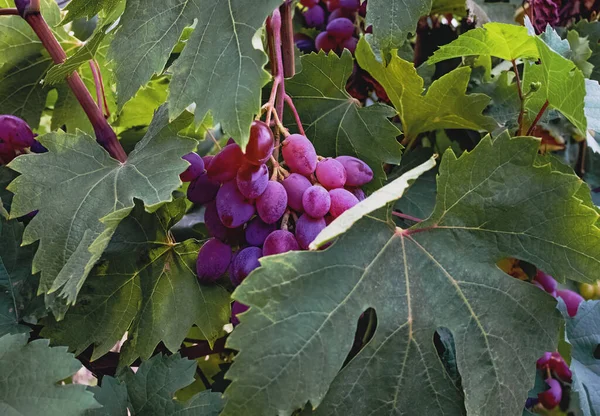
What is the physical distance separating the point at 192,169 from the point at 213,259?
0.09m

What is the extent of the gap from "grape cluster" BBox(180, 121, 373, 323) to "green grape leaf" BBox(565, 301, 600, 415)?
1.19ft

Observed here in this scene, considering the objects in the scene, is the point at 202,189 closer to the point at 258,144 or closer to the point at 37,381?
the point at 258,144

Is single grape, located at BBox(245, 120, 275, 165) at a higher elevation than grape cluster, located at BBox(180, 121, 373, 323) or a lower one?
higher

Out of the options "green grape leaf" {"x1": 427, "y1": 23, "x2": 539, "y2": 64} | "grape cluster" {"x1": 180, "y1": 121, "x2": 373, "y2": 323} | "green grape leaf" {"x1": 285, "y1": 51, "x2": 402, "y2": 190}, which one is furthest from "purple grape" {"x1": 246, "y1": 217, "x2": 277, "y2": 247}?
"green grape leaf" {"x1": 427, "y1": 23, "x2": 539, "y2": 64}

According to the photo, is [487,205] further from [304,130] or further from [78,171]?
[78,171]

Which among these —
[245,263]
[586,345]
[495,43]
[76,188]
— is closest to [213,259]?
[245,263]

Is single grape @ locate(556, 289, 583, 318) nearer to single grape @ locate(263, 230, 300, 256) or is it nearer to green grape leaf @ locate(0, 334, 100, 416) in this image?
single grape @ locate(263, 230, 300, 256)

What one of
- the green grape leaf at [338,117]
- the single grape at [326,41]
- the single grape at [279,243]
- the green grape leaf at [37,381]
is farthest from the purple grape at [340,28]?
the green grape leaf at [37,381]

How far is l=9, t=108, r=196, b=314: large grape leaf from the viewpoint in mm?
541

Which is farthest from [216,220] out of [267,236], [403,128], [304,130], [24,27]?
[24,27]

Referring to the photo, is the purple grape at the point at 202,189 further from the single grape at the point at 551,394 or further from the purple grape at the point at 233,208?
the single grape at the point at 551,394

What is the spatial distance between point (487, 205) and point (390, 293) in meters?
0.12

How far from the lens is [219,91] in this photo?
1.68ft

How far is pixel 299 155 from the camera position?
546 mm
